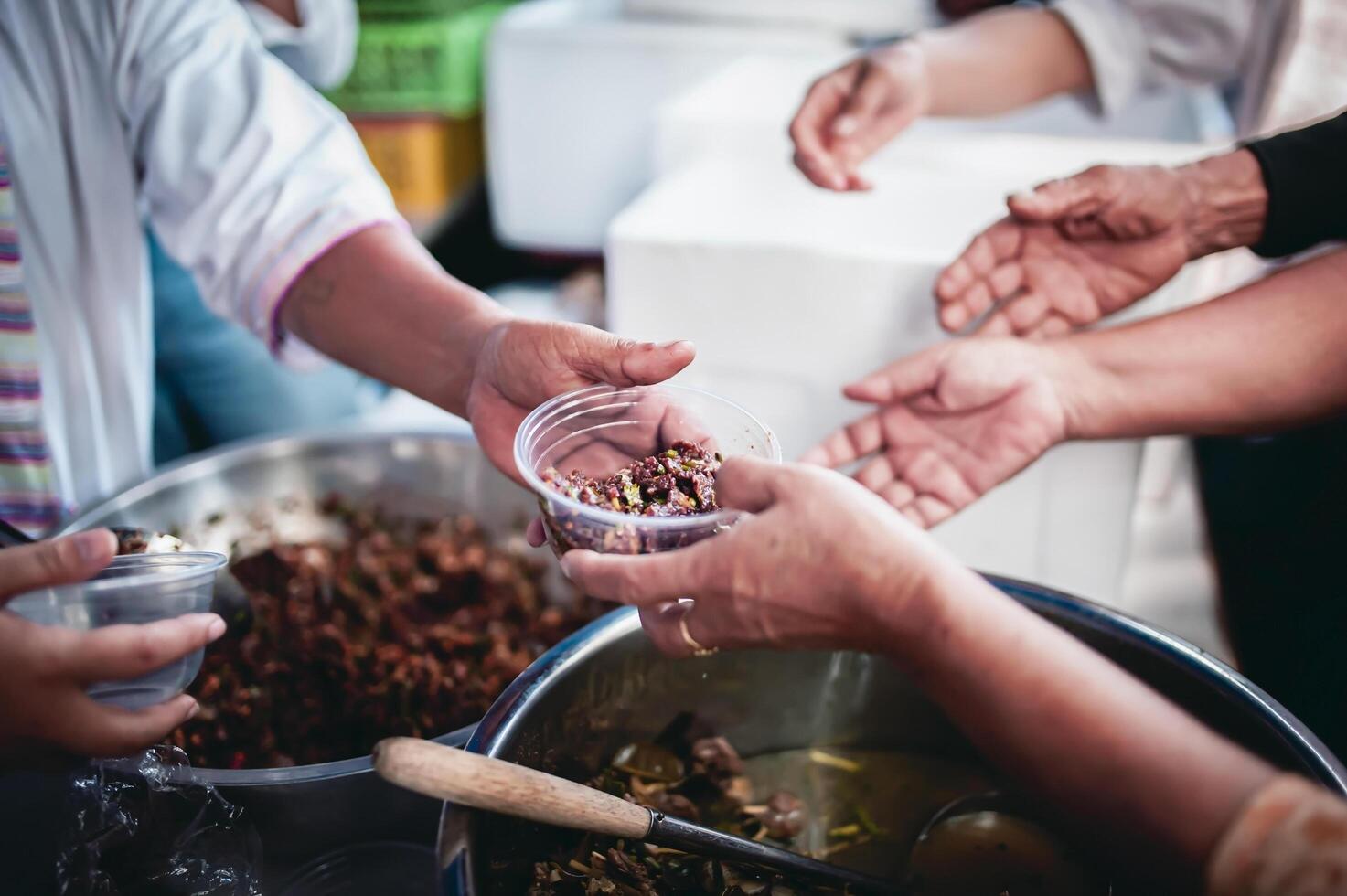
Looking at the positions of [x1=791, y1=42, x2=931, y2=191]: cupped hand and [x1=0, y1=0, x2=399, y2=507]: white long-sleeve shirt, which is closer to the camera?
[x1=0, y1=0, x2=399, y2=507]: white long-sleeve shirt

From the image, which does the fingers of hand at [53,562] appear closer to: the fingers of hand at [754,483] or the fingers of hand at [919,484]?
the fingers of hand at [754,483]

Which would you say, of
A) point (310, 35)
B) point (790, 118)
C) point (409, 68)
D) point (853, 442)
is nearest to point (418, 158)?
point (409, 68)

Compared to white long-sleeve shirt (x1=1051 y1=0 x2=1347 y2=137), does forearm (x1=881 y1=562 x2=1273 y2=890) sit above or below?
below

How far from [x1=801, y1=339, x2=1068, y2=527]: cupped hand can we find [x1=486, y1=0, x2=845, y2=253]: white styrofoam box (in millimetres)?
1253

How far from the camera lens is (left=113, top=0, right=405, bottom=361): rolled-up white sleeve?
4.19ft

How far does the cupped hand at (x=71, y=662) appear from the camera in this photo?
686 millimetres

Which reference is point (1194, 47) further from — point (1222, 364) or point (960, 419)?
point (960, 419)

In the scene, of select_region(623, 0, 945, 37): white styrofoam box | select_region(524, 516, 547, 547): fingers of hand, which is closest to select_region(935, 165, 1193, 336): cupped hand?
select_region(524, 516, 547, 547): fingers of hand

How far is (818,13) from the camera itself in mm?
2438

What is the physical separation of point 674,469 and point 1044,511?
762 millimetres

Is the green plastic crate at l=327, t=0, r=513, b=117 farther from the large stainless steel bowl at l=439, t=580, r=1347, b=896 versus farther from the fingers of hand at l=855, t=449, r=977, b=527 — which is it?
the large stainless steel bowl at l=439, t=580, r=1347, b=896

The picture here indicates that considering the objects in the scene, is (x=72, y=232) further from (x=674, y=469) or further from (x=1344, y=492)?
(x=1344, y=492)

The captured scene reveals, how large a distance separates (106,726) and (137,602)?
0.11 metres

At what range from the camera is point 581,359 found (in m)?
0.97
